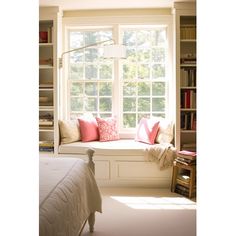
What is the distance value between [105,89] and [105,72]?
31 cm

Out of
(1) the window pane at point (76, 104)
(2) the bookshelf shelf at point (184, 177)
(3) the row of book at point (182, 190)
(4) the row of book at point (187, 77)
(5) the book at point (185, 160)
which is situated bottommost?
(3) the row of book at point (182, 190)

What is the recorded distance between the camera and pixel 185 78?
5266mm

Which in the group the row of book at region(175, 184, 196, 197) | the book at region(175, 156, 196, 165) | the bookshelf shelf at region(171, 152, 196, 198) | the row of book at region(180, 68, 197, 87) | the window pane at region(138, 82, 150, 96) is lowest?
the row of book at region(175, 184, 196, 197)

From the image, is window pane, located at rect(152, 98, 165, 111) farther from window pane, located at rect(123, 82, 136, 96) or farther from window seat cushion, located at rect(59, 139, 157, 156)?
window seat cushion, located at rect(59, 139, 157, 156)

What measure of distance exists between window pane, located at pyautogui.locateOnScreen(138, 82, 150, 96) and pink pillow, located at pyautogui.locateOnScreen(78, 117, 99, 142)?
1.03 m

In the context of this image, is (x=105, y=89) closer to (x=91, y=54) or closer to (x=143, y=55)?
(x=91, y=54)

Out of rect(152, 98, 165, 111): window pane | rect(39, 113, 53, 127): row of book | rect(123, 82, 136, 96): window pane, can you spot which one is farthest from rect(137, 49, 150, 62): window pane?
rect(39, 113, 53, 127): row of book

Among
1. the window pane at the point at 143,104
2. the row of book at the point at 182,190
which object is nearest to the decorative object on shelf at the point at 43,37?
the window pane at the point at 143,104

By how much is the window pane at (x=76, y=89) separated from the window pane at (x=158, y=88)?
1.33 metres

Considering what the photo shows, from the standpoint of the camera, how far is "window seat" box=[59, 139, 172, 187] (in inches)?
194

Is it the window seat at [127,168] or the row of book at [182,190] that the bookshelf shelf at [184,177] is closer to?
the row of book at [182,190]

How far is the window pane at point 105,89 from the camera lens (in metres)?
5.83
